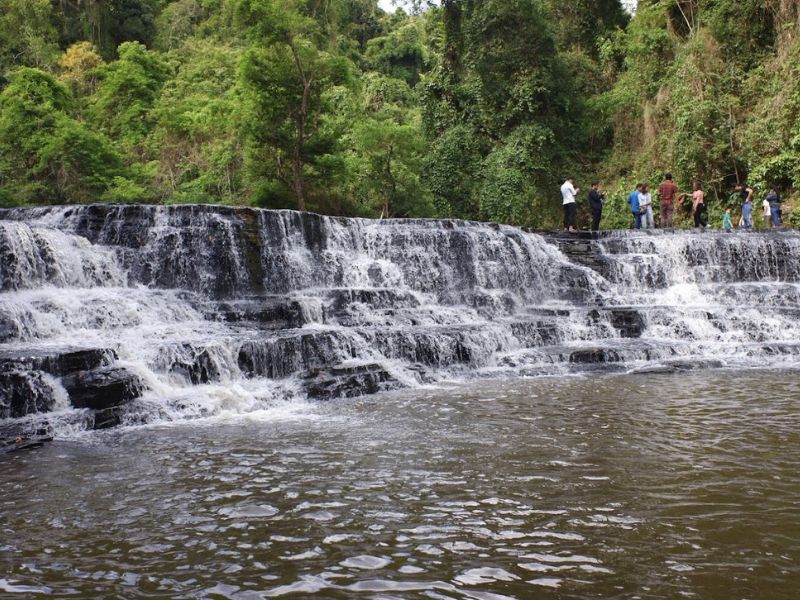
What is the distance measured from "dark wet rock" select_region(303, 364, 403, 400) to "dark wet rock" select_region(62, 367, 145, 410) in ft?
6.98

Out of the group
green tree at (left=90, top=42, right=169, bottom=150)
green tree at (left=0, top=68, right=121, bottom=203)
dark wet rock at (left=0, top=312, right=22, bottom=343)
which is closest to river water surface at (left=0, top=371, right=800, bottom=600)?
dark wet rock at (left=0, top=312, right=22, bottom=343)

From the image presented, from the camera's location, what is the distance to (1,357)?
813 centimetres

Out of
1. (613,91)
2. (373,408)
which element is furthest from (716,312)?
(613,91)

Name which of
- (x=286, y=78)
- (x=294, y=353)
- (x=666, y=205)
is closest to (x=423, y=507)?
(x=294, y=353)

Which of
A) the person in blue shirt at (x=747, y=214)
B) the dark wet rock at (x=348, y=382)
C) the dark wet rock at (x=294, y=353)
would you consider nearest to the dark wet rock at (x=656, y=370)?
the dark wet rock at (x=348, y=382)

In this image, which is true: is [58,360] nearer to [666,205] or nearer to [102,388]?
[102,388]

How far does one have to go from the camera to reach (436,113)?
84.8ft

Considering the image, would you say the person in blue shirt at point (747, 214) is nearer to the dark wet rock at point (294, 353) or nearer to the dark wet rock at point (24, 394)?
the dark wet rock at point (294, 353)

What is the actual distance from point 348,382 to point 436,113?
1847 centimetres

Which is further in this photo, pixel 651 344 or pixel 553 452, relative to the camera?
pixel 651 344

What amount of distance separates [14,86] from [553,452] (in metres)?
23.0

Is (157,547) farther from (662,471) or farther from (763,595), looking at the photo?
(662,471)

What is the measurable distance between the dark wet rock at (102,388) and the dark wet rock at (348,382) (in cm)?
213

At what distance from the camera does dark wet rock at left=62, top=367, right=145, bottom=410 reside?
797cm
